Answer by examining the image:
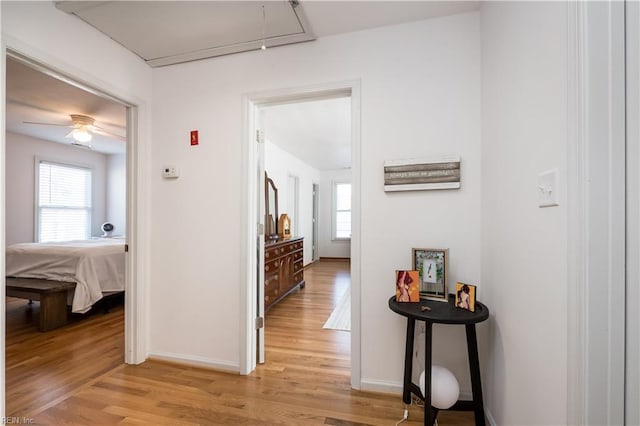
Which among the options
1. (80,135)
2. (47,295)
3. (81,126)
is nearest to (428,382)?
(47,295)

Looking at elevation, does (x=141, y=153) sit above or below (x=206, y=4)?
below

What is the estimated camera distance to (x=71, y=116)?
3.90m

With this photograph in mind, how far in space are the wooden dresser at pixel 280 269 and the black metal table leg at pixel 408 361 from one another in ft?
6.18

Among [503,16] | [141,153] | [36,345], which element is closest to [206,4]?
[141,153]

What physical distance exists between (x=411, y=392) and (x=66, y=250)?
155 inches

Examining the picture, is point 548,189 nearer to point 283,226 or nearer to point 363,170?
point 363,170

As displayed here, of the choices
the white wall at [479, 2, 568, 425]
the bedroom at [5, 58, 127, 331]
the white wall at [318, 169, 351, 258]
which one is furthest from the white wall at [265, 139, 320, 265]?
the white wall at [479, 2, 568, 425]

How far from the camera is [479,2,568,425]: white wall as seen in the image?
0.93 meters

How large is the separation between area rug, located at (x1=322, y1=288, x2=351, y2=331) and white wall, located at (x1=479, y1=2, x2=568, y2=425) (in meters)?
1.56

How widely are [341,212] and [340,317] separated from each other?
4909 mm

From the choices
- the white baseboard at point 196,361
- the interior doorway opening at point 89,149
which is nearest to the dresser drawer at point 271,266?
the white baseboard at point 196,361

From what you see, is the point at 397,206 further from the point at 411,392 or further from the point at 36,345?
the point at 36,345

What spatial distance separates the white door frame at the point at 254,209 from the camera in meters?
1.93

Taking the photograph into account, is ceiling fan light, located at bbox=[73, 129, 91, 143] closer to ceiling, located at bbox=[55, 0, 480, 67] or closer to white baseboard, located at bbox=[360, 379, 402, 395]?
ceiling, located at bbox=[55, 0, 480, 67]
